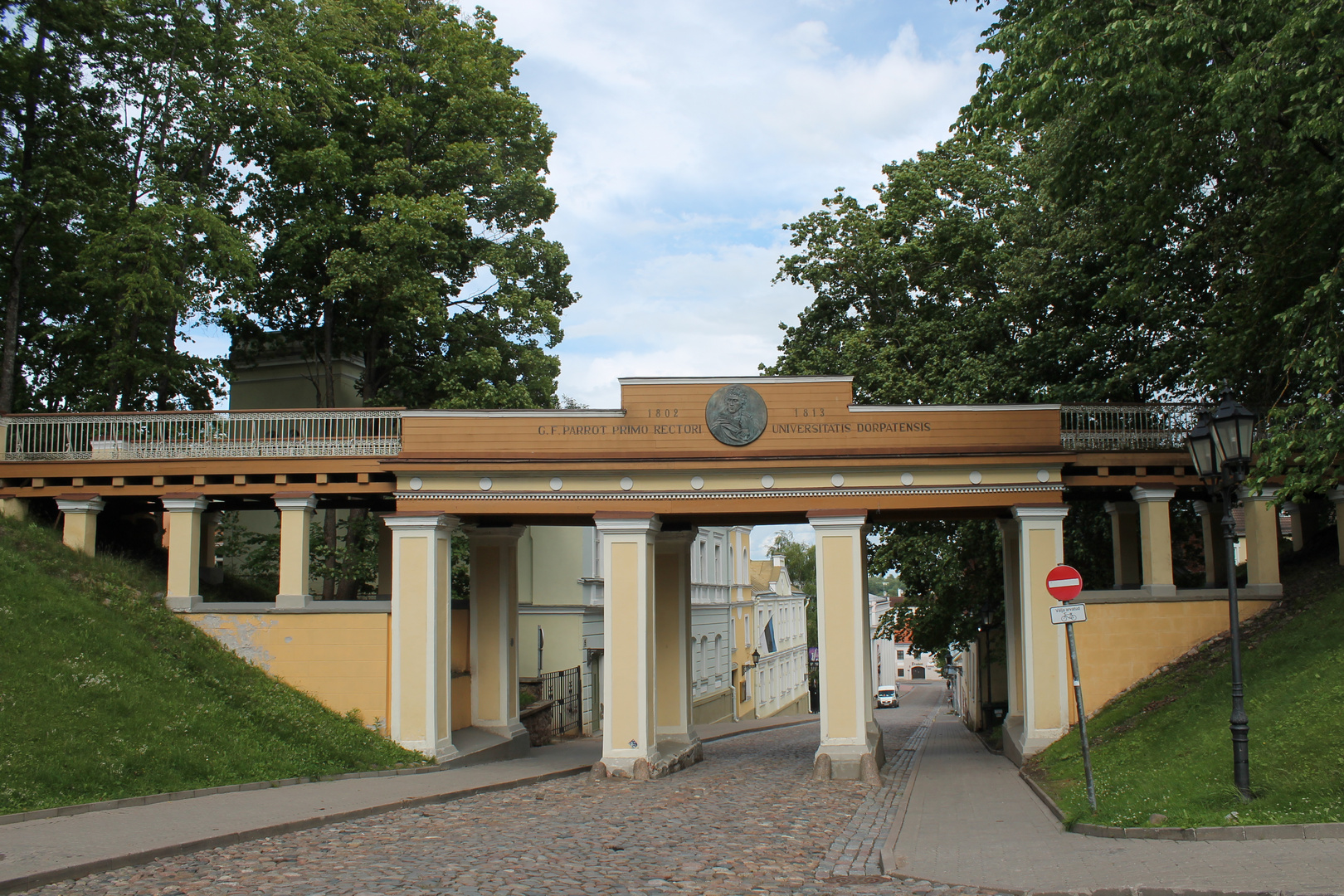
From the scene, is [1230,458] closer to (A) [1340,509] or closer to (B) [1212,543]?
(A) [1340,509]

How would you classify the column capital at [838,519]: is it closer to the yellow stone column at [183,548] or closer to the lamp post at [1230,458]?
the lamp post at [1230,458]

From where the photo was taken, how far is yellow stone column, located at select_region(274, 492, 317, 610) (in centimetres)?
1842

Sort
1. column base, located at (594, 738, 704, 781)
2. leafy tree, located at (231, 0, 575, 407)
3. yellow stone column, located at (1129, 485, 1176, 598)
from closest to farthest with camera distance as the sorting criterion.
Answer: column base, located at (594, 738, 704, 781) → yellow stone column, located at (1129, 485, 1176, 598) → leafy tree, located at (231, 0, 575, 407)

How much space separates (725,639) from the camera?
144 ft

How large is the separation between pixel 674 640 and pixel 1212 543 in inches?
424

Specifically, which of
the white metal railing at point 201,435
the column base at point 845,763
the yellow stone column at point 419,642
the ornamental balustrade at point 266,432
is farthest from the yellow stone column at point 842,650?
the white metal railing at point 201,435

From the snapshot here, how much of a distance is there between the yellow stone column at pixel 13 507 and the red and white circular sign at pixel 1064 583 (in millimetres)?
17603

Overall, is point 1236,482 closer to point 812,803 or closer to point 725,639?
point 812,803

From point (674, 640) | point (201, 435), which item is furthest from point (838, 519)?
point (201, 435)

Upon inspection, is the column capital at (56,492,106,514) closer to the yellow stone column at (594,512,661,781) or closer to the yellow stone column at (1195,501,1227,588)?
the yellow stone column at (594,512,661,781)

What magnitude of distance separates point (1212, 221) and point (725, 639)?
29.5 meters

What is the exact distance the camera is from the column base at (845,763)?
16750mm

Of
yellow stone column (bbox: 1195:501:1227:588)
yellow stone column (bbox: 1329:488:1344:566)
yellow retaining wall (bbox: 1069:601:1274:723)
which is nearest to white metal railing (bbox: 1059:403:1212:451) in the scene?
yellow stone column (bbox: 1329:488:1344:566)

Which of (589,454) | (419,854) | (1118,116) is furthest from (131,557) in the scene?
(1118,116)
